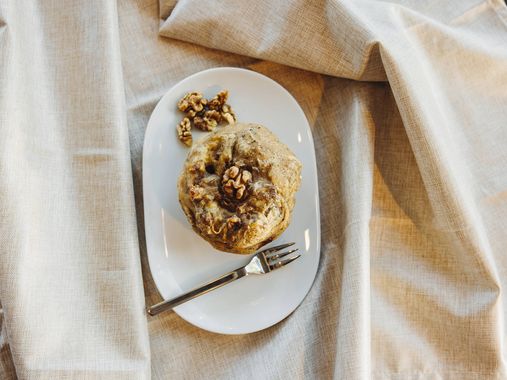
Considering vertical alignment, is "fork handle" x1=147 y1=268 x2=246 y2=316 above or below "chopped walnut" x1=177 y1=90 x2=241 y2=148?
below

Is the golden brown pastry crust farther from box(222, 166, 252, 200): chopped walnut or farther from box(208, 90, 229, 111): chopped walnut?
box(208, 90, 229, 111): chopped walnut

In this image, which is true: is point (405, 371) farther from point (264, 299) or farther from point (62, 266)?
point (62, 266)

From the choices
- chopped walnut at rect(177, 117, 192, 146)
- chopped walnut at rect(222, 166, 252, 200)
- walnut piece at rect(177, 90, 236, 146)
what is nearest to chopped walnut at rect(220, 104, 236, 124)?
walnut piece at rect(177, 90, 236, 146)

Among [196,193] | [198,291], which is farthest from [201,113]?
[198,291]

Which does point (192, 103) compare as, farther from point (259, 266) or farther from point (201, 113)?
point (259, 266)

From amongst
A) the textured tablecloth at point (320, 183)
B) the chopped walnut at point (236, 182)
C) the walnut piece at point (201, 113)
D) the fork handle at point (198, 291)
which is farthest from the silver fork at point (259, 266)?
the walnut piece at point (201, 113)

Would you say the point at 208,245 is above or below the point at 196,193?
below

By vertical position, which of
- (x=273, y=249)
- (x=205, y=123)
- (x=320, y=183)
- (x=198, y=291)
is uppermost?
(x=205, y=123)
